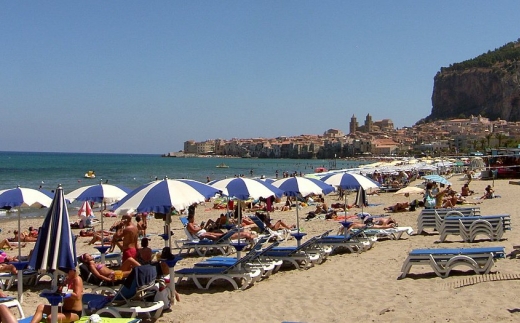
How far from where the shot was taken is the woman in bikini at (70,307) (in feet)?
17.6

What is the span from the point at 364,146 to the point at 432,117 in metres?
51.1

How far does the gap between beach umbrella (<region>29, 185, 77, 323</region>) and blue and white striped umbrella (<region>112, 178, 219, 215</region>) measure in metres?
1.43

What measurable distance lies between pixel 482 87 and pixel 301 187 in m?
162

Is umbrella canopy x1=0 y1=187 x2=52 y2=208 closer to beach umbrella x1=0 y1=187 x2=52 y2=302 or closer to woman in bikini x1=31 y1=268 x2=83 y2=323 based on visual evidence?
beach umbrella x1=0 y1=187 x2=52 y2=302

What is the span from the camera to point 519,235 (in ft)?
35.9

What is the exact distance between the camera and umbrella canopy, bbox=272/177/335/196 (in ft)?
32.9

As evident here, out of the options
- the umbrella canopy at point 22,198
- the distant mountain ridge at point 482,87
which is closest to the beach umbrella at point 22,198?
the umbrella canopy at point 22,198

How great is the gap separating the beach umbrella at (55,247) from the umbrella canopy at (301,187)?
16.0 feet

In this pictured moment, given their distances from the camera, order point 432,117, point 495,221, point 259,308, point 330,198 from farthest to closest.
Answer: point 432,117
point 330,198
point 495,221
point 259,308

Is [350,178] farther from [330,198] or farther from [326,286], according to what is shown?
[330,198]

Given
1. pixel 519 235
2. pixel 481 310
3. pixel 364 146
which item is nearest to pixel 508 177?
pixel 519 235

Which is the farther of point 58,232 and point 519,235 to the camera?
point 519,235

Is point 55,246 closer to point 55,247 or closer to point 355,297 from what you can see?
point 55,247

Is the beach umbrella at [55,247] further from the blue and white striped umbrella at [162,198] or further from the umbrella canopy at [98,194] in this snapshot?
the umbrella canopy at [98,194]
